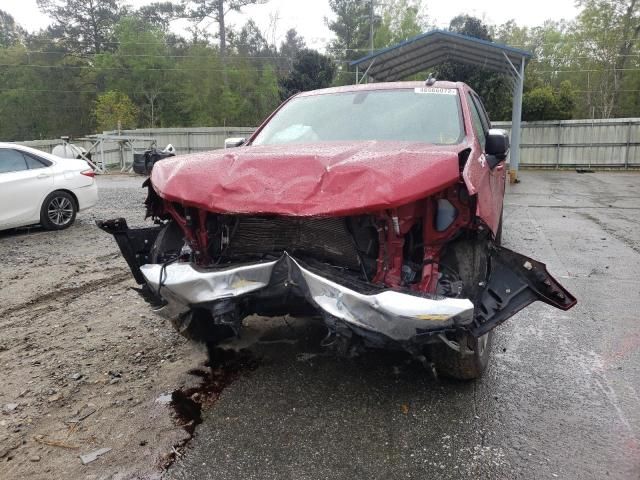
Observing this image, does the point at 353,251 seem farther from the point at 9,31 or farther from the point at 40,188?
the point at 9,31

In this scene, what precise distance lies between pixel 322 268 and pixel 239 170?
73 cm

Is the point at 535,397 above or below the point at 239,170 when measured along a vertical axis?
below

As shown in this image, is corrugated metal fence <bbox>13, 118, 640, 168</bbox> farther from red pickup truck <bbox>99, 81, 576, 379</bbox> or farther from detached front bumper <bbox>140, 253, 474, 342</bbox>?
detached front bumper <bbox>140, 253, 474, 342</bbox>

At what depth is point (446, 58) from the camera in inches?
724

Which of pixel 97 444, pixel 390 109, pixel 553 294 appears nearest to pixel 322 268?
pixel 553 294

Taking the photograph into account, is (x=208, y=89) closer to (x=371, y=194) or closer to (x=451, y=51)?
(x=451, y=51)

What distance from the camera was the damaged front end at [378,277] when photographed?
265 cm

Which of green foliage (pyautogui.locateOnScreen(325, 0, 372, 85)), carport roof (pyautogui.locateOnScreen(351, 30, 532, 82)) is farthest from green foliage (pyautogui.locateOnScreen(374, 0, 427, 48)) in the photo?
carport roof (pyautogui.locateOnScreen(351, 30, 532, 82))

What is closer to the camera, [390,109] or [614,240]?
[390,109]

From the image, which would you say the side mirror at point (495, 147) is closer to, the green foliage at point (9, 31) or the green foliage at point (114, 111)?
the green foliage at point (114, 111)

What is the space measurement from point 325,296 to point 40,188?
7.38 meters

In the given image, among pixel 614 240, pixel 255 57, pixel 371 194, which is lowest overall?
pixel 614 240

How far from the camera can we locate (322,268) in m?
2.95

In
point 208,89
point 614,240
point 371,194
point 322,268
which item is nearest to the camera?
point 371,194
